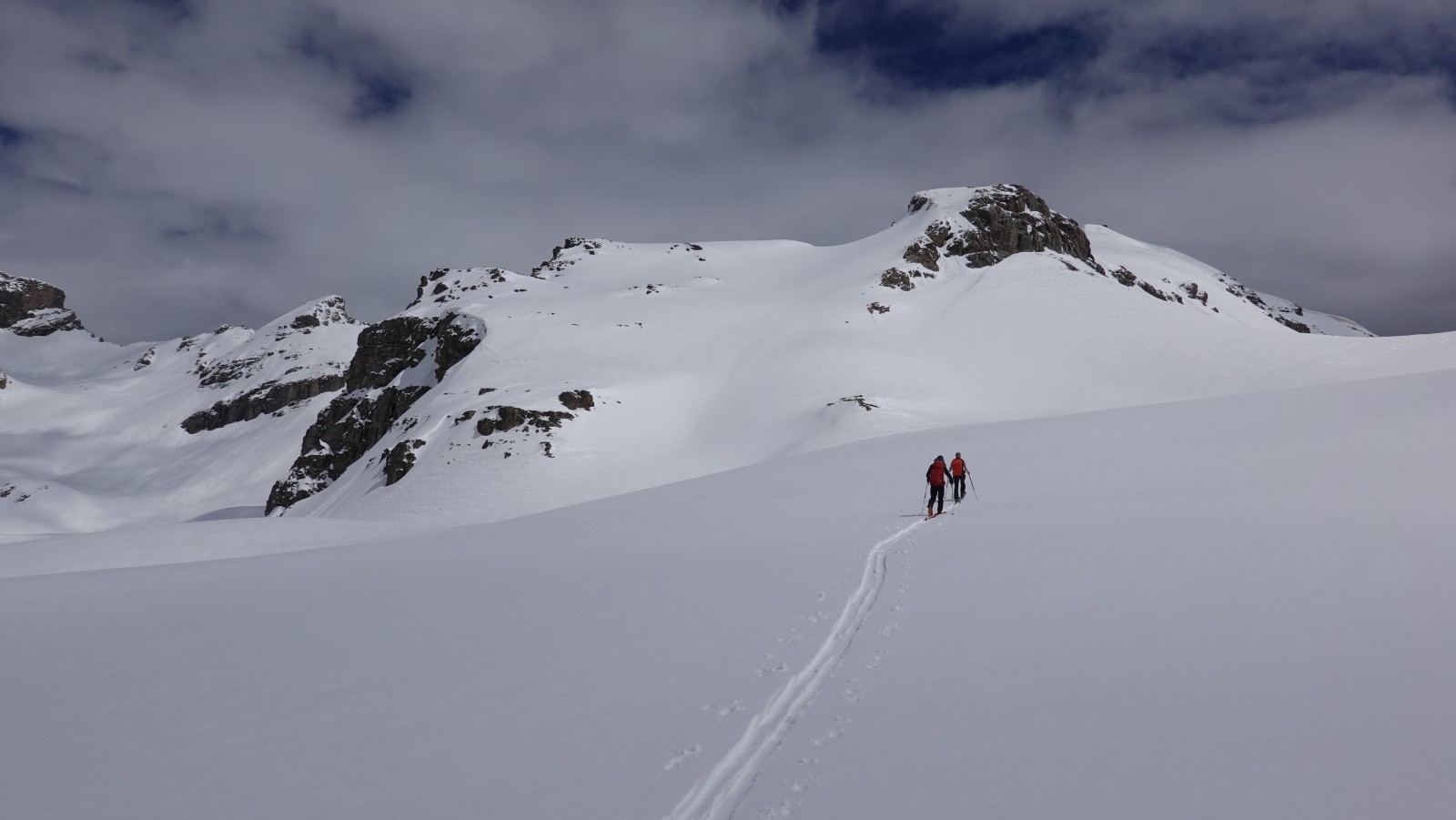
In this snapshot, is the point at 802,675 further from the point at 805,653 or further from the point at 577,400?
the point at 577,400

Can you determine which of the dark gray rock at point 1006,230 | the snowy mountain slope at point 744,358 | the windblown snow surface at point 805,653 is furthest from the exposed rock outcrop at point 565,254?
the windblown snow surface at point 805,653

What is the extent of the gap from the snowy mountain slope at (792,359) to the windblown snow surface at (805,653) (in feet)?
86.4

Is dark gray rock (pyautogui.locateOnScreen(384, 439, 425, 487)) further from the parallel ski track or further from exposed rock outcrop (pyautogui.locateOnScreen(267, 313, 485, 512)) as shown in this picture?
the parallel ski track

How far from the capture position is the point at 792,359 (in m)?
63.5

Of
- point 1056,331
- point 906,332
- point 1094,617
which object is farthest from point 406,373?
point 1094,617

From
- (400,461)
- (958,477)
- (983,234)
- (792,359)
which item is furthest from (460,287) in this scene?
(958,477)

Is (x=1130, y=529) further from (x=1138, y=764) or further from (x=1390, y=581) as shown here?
(x=1138, y=764)

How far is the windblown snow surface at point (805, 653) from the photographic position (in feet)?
16.5

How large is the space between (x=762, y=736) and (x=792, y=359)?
191 ft

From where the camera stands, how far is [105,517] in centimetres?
15750

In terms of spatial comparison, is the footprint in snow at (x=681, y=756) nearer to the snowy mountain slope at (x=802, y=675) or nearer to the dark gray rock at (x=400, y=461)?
the snowy mountain slope at (x=802, y=675)

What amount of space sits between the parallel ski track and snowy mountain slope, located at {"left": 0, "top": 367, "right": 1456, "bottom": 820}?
42 millimetres

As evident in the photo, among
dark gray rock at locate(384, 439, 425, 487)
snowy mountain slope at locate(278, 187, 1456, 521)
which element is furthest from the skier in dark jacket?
dark gray rock at locate(384, 439, 425, 487)

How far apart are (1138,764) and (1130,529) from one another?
8.82 metres
